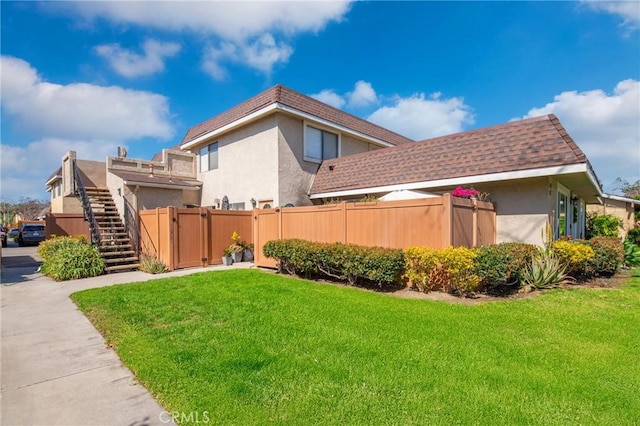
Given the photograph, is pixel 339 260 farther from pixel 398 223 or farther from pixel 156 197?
pixel 156 197

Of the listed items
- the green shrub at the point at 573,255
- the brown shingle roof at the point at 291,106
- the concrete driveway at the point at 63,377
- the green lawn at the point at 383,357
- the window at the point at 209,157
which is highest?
the brown shingle roof at the point at 291,106

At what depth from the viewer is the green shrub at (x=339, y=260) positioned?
7.55 metres

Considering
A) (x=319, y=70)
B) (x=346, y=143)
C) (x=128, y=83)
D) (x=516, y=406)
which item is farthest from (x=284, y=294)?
(x=319, y=70)

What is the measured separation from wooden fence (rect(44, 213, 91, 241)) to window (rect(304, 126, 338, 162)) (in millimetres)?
13325

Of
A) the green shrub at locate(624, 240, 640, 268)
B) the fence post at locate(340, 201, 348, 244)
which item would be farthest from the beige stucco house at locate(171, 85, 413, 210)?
the green shrub at locate(624, 240, 640, 268)

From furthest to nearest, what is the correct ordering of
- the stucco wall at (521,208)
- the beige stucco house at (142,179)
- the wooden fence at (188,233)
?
the beige stucco house at (142,179) < the wooden fence at (188,233) < the stucco wall at (521,208)

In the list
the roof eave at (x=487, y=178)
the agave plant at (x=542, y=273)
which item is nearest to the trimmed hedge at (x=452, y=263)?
the agave plant at (x=542, y=273)

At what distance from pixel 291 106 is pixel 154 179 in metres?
7.53

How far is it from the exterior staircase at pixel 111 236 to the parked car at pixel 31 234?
1662 centimetres

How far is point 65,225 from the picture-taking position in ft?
58.7

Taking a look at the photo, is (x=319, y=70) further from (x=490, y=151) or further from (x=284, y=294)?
(x=284, y=294)

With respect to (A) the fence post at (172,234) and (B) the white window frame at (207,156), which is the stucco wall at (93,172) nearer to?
(B) the white window frame at (207,156)

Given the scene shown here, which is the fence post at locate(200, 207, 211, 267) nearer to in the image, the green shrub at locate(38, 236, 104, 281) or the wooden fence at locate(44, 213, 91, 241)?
the green shrub at locate(38, 236, 104, 281)

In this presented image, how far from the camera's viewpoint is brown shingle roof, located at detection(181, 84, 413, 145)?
13328 mm
